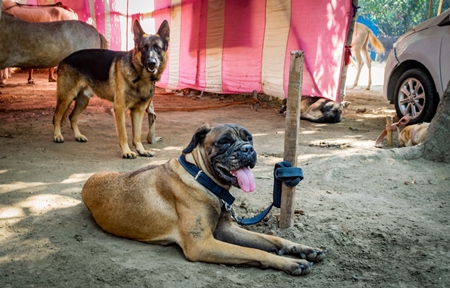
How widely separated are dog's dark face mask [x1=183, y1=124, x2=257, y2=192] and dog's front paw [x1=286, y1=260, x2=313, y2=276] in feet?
1.93

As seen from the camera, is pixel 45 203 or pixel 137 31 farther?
pixel 137 31

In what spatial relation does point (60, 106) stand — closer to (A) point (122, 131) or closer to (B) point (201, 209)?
(A) point (122, 131)

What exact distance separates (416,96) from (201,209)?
20.2 ft

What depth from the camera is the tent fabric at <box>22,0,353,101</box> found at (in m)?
9.38

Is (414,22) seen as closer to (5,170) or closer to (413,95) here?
(413,95)

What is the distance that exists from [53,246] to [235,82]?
917 centimetres

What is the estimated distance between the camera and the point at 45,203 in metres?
4.09

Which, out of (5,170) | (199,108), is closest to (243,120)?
(199,108)

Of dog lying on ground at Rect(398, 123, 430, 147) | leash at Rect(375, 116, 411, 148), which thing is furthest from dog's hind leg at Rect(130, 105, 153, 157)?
dog lying on ground at Rect(398, 123, 430, 147)

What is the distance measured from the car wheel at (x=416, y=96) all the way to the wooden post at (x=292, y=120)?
5139mm

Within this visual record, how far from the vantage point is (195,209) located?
3.11m

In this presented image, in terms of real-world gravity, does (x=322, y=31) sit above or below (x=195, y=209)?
above

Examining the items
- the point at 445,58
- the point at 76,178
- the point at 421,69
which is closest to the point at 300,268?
the point at 76,178

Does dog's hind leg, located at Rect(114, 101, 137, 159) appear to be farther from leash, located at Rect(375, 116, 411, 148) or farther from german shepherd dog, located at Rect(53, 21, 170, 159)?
leash, located at Rect(375, 116, 411, 148)
